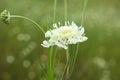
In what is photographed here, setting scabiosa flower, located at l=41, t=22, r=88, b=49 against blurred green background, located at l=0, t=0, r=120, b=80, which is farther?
blurred green background, located at l=0, t=0, r=120, b=80

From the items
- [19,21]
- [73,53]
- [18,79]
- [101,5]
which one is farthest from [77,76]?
[101,5]

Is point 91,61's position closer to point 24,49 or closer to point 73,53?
point 24,49

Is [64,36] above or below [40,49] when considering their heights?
below

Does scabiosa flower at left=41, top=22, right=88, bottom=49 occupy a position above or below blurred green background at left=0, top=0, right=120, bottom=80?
below

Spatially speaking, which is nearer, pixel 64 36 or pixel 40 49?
pixel 64 36

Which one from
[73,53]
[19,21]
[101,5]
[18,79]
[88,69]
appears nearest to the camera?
[73,53]
